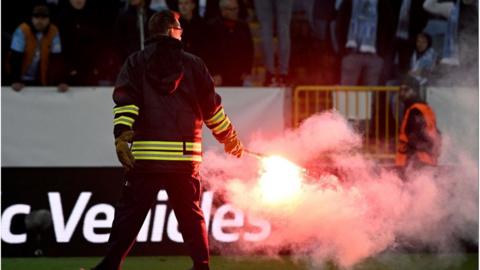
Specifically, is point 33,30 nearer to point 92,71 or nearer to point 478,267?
point 92,71

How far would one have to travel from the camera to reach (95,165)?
1106 cm

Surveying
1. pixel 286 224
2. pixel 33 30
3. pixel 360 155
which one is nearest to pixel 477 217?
pixel 360 155

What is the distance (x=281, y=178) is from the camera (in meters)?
9.30

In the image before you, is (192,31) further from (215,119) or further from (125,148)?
(125,148)

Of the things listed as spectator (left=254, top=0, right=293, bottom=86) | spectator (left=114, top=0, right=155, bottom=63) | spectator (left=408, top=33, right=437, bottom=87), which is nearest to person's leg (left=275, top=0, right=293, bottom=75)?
spectator (left=254, top=0, right=293, bottom=86)

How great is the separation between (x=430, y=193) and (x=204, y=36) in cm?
325

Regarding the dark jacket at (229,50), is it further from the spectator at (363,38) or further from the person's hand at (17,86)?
the person's hand at (17,86)

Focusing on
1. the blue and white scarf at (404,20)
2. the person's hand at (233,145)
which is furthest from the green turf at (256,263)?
the blue and white scarf at (404,20)

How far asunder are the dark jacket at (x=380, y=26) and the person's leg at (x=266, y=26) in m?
0.86

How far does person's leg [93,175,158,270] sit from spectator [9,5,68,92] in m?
4.39

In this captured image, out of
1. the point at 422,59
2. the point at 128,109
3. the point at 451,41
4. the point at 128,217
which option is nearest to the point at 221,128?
the point at 128,109

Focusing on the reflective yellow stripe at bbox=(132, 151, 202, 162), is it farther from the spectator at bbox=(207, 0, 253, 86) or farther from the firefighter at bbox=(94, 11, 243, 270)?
the spectator at bbox=(207, 0, 253, 86)

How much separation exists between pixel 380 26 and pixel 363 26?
0.26 meters

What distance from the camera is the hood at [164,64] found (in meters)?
7.65
